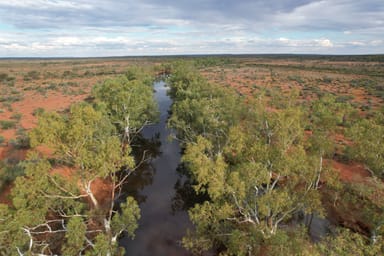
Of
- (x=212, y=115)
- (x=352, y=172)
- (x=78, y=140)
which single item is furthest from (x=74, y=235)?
(x=352, y=172)

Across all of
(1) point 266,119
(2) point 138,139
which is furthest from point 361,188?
(2) point 138,139

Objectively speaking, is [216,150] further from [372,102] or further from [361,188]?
[372,102]

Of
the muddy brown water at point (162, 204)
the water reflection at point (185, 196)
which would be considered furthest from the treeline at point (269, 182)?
the water reflection at point (185, 196)

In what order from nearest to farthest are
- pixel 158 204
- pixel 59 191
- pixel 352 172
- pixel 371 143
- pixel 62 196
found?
pixel 371 143 → pixel 62 196 → pixel 59 191 → pixel 158 204 → pixel 352 172

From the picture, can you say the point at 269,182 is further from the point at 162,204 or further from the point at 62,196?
the point at 62,196

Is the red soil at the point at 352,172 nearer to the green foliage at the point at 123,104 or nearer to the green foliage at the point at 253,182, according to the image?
the green foliage at the point at 253,182

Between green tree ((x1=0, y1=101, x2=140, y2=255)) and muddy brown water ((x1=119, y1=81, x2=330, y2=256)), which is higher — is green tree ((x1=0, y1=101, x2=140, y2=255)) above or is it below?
above

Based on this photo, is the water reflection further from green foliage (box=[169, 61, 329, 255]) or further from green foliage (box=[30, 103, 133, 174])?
green foliage (box=[30, 103, 133, 174])

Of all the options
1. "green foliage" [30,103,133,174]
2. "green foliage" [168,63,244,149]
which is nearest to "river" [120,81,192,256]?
"green foliage" [168,63,244,149]

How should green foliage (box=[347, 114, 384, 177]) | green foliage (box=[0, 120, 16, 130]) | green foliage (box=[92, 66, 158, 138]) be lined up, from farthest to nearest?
1. green foliage (box=[0, 120, 16, 130])
2. green foliage (box=[92, 66, 158, 138])
3. green foliage (box=[347, 114, 384, 177])

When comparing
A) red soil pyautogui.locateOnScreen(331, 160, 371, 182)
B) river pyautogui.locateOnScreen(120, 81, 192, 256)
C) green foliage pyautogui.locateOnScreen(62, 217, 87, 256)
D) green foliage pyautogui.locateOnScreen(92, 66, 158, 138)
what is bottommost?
river pyautogui.locateOnScreen(120, 81, 192, 256)
